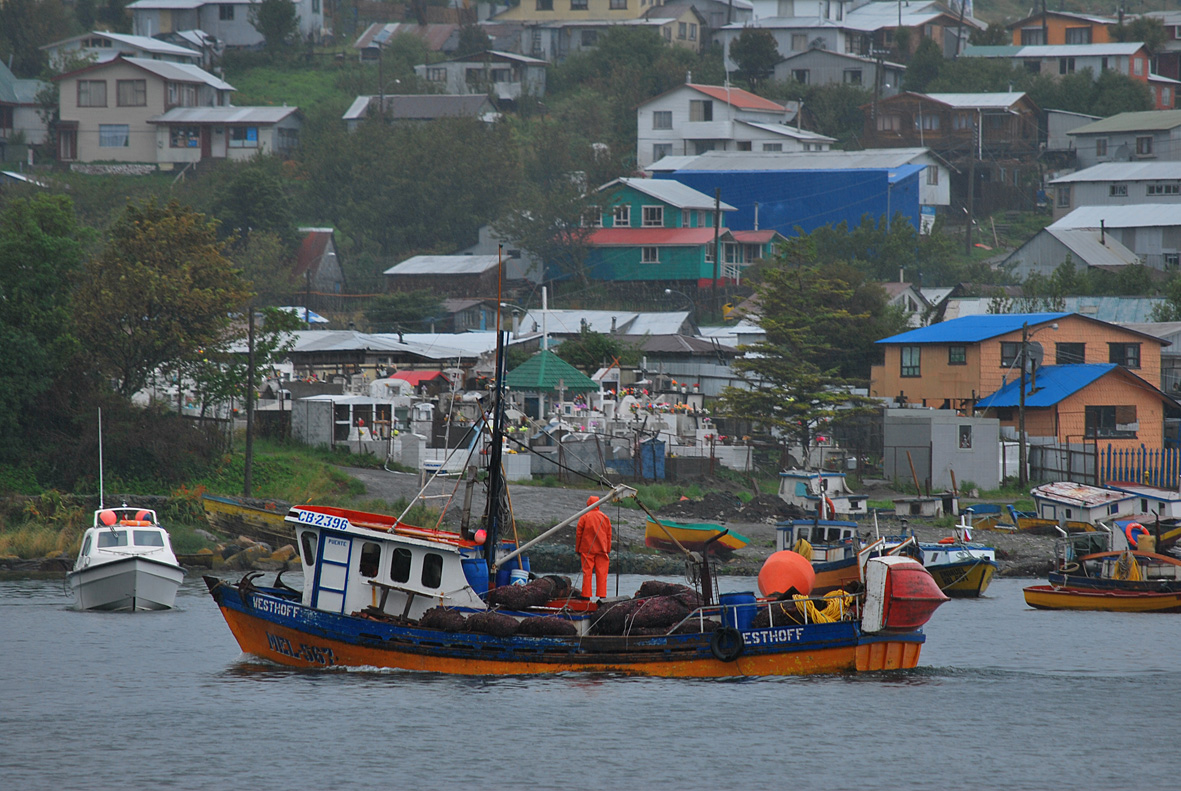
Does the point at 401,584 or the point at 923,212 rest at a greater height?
the point at 923,212

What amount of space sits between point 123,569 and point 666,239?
5740cm

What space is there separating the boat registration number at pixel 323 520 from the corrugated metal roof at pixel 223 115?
272 ft

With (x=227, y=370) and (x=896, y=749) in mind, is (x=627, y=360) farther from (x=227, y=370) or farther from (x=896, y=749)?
(x=896, y=749)

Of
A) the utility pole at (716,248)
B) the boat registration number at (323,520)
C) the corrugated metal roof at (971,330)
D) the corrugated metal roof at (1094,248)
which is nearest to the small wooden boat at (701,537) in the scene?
the boat registration number at (323,520)

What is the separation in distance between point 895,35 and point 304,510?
106 metres

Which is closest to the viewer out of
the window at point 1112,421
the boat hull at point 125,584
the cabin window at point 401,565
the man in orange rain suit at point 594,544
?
the cabin window at point 401,565

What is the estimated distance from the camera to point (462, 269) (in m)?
88.6

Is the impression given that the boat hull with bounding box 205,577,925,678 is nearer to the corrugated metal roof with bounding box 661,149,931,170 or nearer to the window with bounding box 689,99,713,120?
the corrugated metal roof with bounding box 661,149,931,170

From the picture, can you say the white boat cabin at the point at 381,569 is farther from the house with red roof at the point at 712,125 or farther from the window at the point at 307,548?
the house with red roof at the point at 712,125

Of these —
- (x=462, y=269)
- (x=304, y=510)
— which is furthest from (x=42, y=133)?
(x=304, y=510)

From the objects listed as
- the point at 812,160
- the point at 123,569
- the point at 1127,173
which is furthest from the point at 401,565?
the point at 1127,173

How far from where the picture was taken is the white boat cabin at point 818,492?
45469 millimetres

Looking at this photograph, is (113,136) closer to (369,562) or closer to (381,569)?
(369,562)

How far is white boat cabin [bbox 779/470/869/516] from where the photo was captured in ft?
149
